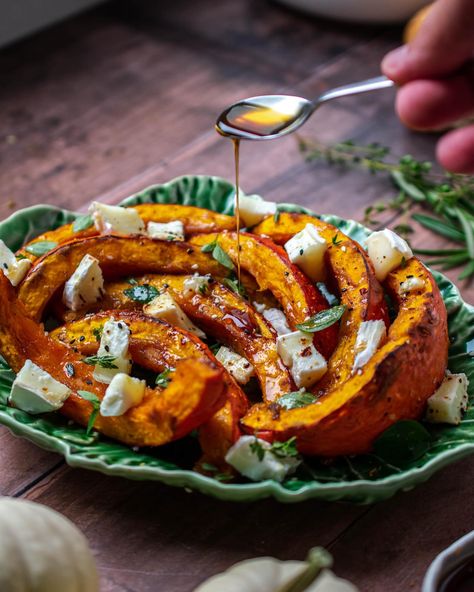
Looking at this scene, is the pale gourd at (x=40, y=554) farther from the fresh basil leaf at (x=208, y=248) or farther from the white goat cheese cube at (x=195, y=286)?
the fresh basil leaf at (x=208, y=248)

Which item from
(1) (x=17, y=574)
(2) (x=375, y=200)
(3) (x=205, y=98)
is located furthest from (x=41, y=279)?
(3) (x=205, y=98)

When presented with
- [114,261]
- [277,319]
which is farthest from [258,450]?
[114,261]

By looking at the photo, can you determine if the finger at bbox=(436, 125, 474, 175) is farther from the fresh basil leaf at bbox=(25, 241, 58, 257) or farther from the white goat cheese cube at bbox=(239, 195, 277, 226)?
the fresh basil leaf at bbox=(25, 241, 58, 257)

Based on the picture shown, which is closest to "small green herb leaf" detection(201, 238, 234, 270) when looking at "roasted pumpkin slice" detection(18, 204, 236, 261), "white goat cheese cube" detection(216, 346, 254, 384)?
"roasted pumpkin slice" detection(18, 204, 236, 261)

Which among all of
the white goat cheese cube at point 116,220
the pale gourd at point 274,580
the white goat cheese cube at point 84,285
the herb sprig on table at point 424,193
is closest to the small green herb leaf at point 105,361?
the white goat cheese cube at point 84,285

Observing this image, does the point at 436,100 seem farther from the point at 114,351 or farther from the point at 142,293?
the point at 114,351

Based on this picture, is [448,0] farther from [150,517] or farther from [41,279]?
[150,517]
